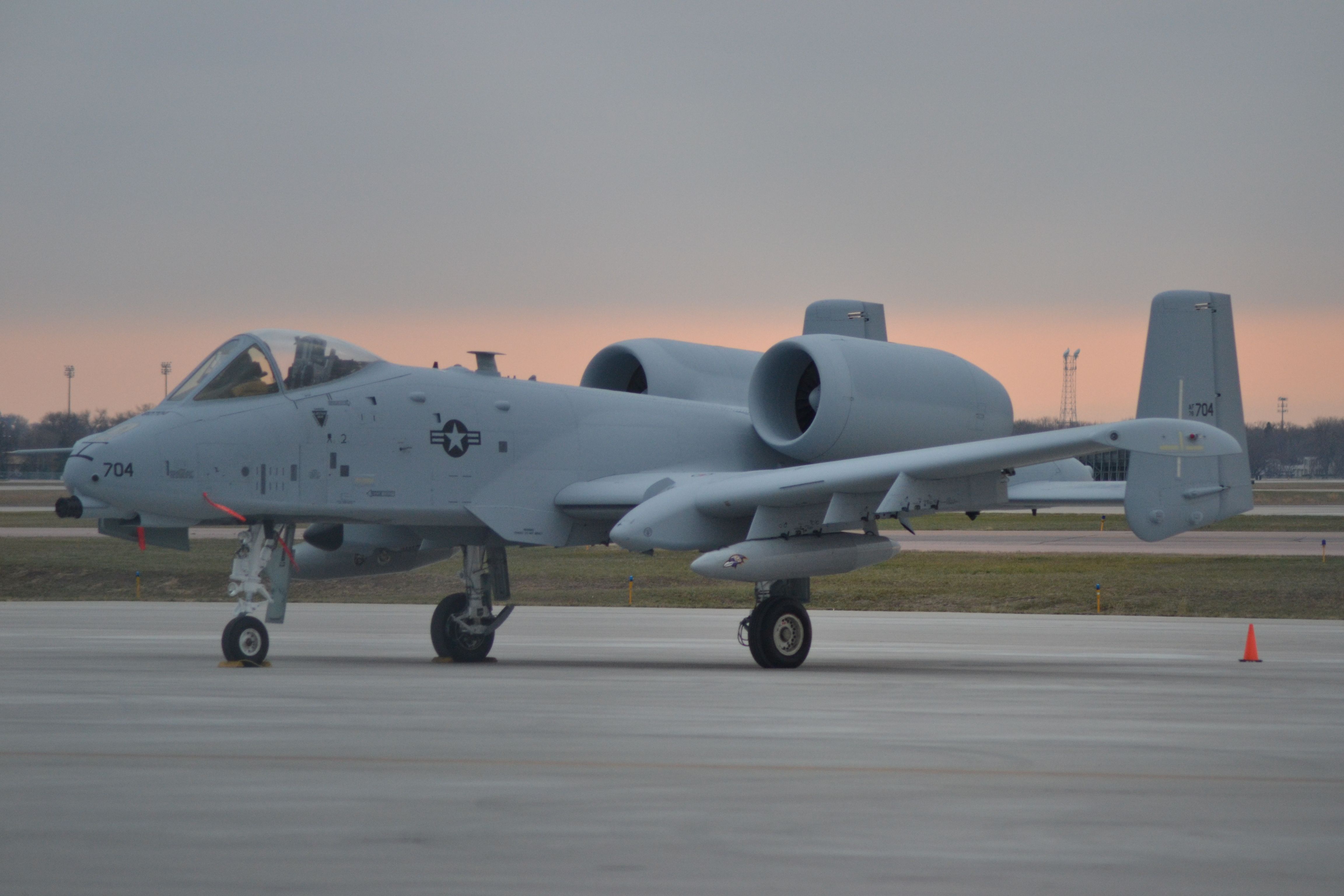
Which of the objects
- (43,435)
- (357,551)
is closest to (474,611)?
(357,551)

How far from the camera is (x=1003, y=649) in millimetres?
19062

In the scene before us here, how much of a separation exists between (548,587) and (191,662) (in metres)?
18.9

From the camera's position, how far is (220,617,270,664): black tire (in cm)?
1476

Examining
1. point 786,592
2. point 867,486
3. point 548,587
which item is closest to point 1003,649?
point 786,592

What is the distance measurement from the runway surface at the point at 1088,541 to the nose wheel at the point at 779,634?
24561 millimetres

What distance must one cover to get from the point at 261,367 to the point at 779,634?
19.4ft

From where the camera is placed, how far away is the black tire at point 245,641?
1476 cm

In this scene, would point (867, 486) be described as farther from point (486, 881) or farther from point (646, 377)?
point (486, 881)

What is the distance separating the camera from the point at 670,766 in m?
8.50

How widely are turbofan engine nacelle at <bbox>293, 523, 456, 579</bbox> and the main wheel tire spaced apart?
2.58ft

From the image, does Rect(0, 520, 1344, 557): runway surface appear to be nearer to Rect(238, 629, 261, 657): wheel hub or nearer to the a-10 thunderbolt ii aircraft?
the a-10 thunderbolt ii aircraft

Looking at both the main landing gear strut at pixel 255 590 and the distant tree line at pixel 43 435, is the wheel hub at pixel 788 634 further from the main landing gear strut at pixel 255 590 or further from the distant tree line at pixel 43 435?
the distant tree line at pixel 43 435

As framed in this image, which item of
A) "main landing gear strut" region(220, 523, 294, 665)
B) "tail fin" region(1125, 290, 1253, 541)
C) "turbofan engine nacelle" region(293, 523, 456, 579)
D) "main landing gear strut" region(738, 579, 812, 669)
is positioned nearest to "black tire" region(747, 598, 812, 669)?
"main landing gear strut" region(738, 579, 812, 669)

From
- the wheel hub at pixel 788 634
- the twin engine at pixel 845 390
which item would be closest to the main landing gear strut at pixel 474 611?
the wheel hub at pixel 788 634
